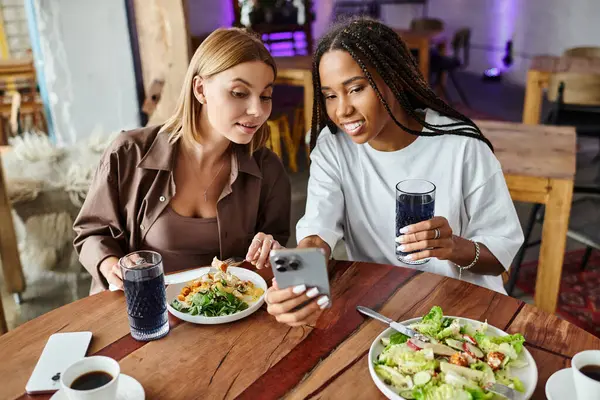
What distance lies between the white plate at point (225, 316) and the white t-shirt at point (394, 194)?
0.23m

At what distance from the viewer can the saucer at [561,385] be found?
0.98 meters

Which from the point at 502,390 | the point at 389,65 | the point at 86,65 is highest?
the point at 389,65

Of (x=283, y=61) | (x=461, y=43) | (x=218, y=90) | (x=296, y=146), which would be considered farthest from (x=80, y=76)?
(x=461, y=43)

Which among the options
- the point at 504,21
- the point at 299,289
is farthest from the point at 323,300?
the point at 504,21

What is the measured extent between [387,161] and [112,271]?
0.86 meters

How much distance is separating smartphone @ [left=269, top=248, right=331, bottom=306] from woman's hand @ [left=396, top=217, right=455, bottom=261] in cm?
27

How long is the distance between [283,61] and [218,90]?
297 cm

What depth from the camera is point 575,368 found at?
0.94 metres

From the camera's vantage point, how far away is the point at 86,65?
355cm

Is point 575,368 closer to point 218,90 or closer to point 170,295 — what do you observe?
point 170,295

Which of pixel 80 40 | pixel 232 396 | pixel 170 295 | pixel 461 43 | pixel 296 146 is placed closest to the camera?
pixel 232 396

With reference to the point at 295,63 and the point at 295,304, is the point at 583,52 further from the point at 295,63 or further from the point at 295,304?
the point at 295,304

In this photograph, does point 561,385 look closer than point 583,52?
Yes

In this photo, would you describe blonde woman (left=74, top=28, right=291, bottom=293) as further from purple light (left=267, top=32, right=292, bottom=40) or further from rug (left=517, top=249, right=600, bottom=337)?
purple light (left=267, top=32, right=292, bottom=40)
